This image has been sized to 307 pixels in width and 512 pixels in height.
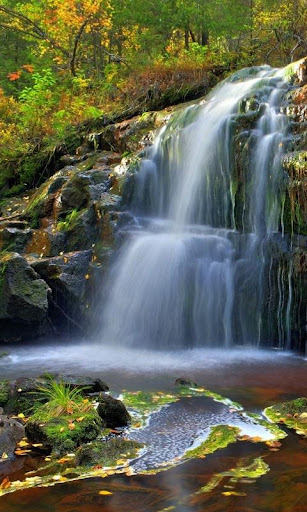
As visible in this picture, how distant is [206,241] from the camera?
9.14m

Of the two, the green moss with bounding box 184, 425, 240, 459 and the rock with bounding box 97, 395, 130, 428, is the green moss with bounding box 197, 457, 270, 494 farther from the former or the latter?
the rock with bounding box 97, 395, 130, 428

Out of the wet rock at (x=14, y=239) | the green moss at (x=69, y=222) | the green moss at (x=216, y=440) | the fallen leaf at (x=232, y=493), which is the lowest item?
the fallen leaf at (x=232, y=493)

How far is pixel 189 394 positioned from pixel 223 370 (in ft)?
4.25

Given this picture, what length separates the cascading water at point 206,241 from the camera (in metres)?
8.81

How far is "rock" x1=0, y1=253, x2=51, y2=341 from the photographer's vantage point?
8.65 meters

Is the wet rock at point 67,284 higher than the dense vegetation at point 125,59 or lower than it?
lower

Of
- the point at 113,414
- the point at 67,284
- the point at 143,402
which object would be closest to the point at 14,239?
the point at 67,284

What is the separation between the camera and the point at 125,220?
390 inches

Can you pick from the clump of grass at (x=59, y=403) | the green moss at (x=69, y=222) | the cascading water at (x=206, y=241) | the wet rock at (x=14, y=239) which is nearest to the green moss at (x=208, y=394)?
the clump of grass at (x=59, y=403)

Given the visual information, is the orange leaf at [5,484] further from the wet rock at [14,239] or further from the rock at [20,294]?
the wet rock at [14,239]

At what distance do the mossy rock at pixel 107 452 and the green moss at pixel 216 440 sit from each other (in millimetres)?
442

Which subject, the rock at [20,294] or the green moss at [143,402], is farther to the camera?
the rock at [20,294]

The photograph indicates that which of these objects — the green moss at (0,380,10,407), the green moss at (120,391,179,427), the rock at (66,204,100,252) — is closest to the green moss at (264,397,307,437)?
the green moss at (120,391,179,427)

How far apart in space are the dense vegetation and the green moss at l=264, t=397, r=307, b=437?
1008cm
